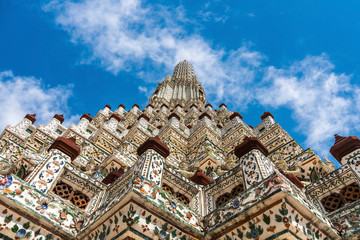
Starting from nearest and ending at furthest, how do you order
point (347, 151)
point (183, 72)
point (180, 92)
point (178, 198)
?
point (178, 198)
point (347, 151)
point (180, 92)
point (183, 72)

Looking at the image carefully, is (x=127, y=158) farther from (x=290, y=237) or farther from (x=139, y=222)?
(x=290, y=237)

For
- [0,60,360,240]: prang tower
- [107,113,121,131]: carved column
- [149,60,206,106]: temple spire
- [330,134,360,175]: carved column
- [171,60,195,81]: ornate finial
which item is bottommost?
[0,60,360,240]: prang tower

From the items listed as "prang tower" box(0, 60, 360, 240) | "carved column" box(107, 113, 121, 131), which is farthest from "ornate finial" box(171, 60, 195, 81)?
"prang tower" box(0, 60, 360, 240)

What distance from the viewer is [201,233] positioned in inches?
237

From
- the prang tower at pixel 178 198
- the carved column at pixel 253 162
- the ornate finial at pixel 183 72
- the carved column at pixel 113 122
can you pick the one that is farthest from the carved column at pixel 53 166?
the ornate finial at pixel 183 72

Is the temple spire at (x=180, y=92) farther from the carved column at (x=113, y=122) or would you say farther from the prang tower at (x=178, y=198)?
the prang tower at (x=178, y=198)

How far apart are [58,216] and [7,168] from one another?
4723mm

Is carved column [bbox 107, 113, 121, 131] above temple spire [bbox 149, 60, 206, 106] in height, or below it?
below

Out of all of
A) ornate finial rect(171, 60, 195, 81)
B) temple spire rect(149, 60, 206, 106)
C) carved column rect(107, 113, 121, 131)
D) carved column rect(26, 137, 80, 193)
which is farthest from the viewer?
ornate finial rect(171, 60, 195, 81)

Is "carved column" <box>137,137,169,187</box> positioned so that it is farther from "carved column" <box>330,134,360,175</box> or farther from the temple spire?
the temple spire

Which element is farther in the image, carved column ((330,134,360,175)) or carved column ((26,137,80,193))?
carved column ((330,134,360,175))

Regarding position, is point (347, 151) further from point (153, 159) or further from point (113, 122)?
point (113, 122)

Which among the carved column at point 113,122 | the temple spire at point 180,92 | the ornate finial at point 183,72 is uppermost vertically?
the ornate finial at point 183,72

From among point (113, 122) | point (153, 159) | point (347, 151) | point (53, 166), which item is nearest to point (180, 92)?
point (113, 122)
